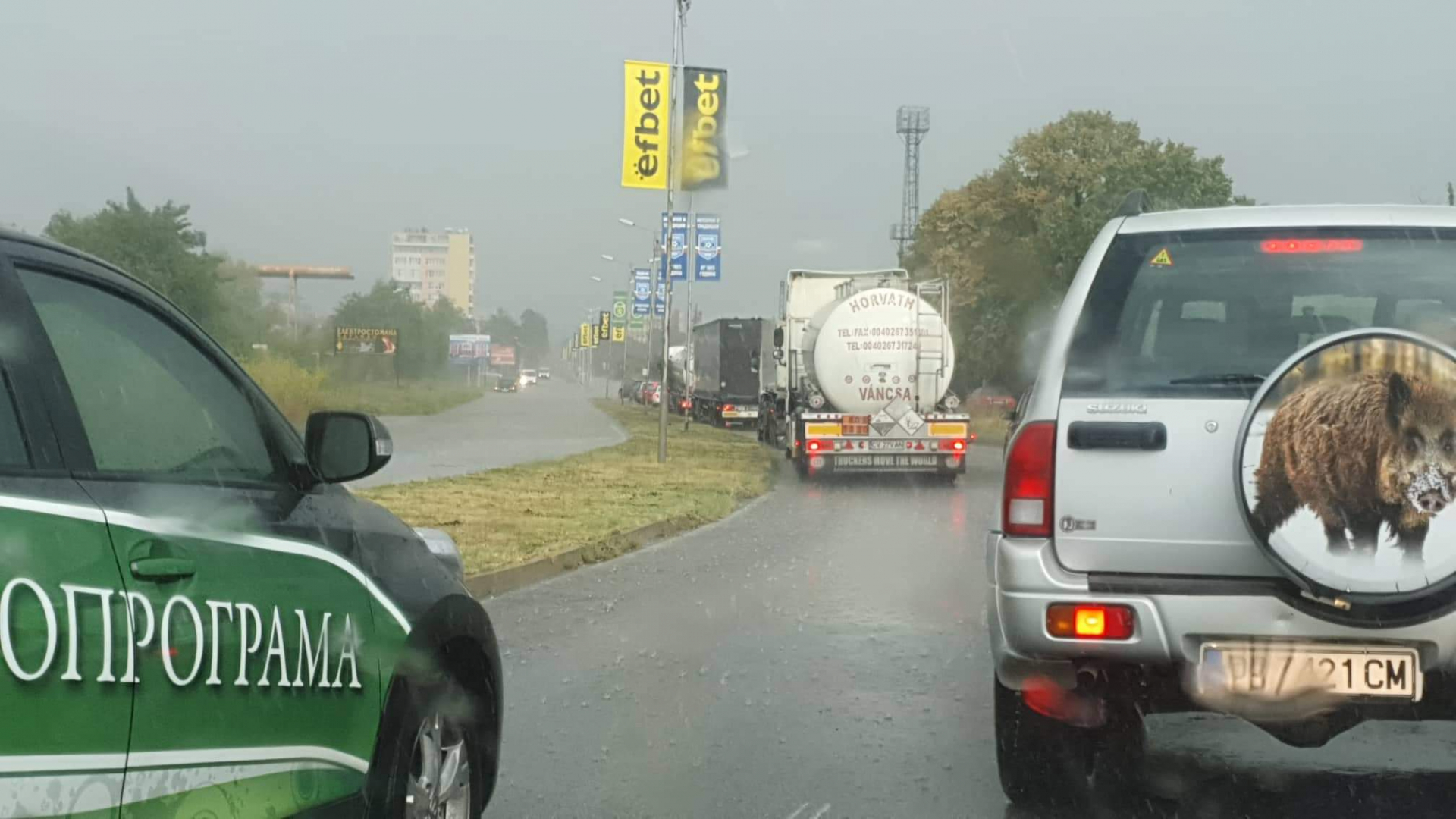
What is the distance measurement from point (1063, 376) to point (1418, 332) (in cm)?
97

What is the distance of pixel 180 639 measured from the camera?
2.75 meters

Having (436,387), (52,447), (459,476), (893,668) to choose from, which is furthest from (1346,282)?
(436,387)

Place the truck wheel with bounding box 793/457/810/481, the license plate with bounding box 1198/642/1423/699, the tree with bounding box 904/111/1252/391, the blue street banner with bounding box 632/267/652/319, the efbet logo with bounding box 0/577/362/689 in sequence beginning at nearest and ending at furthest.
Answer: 1. the efbet logo with bounding box 0/577/362/689
2. the license plate with bounding box 1198/642/1423/699
3. the truck wheel with bounding box 793/457/810/481
4. the tree with bounding box 904/111/1252/391
5. the blue street banner with bounding box 632/267/652/319

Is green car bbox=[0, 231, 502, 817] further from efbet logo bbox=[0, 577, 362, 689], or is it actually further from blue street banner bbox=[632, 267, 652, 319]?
blue street banner bbox=[632, 267, 652, 319]

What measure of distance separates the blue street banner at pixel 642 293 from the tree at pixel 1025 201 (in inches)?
485

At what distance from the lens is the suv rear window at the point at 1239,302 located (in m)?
4.34

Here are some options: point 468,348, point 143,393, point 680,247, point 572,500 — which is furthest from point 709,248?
point 468,348

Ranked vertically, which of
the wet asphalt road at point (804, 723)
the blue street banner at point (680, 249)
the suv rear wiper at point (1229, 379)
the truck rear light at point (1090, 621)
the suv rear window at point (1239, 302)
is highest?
the blue street banner at point (680, 249)

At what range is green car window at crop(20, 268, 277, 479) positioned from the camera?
2.81 m

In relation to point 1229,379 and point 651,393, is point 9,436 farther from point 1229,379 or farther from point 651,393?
point 651,393

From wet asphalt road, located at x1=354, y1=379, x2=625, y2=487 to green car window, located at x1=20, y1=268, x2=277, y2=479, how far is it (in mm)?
7690

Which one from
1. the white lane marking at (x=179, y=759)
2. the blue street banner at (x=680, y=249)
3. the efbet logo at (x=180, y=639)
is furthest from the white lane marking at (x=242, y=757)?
the blue street banner at (x=680, y=249)

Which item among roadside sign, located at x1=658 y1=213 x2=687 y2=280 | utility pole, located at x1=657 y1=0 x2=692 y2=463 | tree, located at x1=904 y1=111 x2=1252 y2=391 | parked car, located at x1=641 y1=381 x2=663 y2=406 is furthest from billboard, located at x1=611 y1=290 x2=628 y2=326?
utility pole, located at x1=657 y1=0 x2=692 y2=463

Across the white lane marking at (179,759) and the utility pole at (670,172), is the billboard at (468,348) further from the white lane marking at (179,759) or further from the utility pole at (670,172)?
the white lane marking at (179,759)
